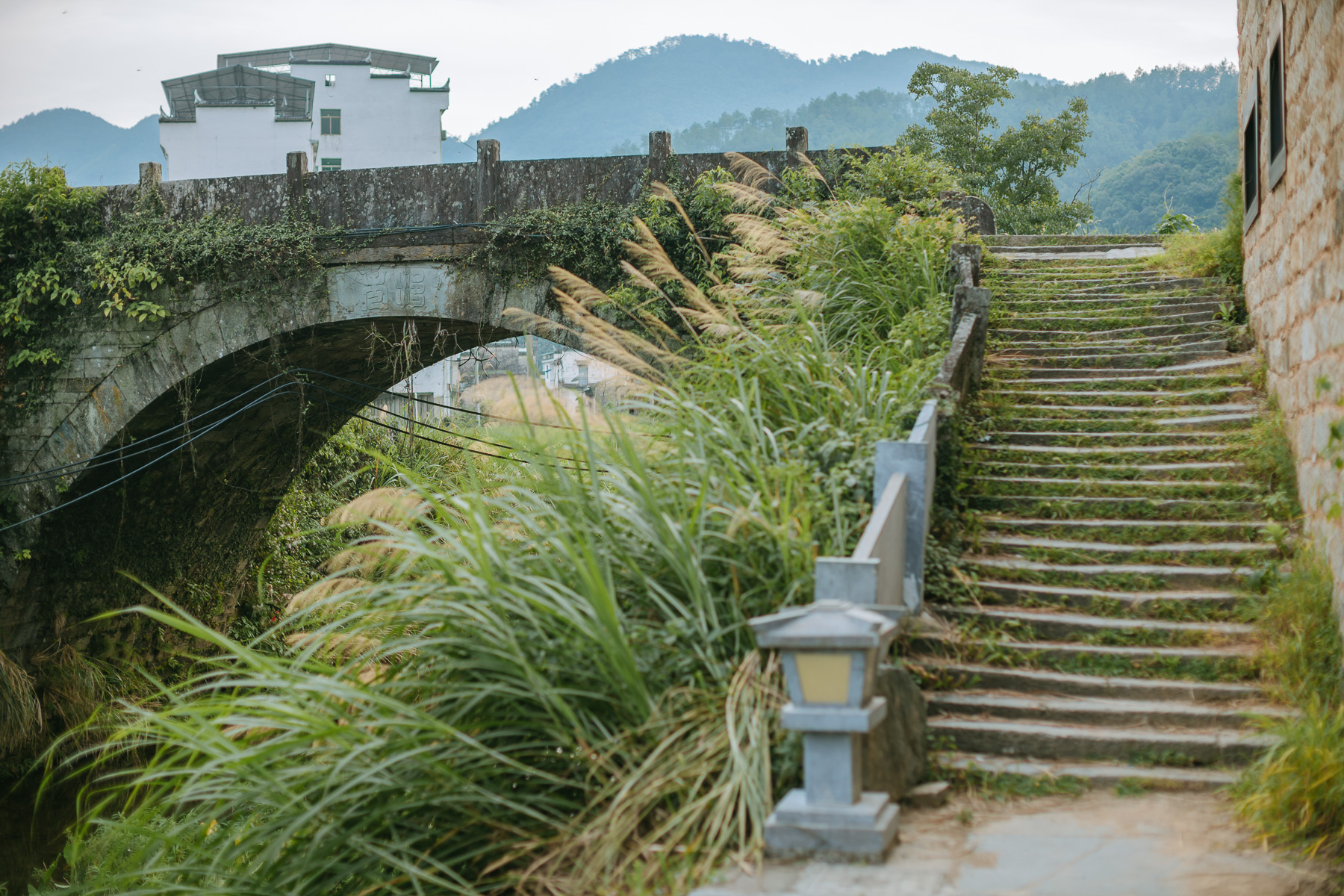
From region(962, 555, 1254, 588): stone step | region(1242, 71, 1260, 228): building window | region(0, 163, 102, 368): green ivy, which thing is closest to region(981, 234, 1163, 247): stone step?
region(1242, 71, 1260, 228): building window

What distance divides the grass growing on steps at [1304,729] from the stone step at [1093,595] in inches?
10.6

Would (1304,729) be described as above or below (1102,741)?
above

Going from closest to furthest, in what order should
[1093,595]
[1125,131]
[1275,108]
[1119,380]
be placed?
[1093,595]
[1275,108]
[1119,380]
[1125,131]

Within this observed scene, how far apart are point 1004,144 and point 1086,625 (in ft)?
64.3

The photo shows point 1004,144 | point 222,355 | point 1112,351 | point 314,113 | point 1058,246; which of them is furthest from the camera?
point 314,113

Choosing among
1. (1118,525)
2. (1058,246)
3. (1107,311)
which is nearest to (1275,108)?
(1107,311)

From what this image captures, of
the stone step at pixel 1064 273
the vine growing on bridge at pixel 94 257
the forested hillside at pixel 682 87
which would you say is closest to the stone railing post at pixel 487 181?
the vine growing on bridge at pixel 94 257

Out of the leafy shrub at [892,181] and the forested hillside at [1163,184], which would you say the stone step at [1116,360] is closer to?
the leafy shrub at [892,181]

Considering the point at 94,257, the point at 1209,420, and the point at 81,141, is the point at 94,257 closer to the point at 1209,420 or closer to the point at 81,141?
the point at 1209,420

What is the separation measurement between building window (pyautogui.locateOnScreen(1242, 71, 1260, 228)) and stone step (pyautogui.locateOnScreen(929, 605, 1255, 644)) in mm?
3903

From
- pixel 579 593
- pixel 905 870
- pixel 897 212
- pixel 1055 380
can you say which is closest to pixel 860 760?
pixel 905 870

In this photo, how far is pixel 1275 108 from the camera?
6238 mm

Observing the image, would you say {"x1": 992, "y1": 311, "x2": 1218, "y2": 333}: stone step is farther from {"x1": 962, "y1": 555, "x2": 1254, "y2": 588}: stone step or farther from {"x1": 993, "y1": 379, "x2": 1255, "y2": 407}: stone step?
{"x1": 962, "y1": 555, "x2": 1254, "y2": 588}: stone step

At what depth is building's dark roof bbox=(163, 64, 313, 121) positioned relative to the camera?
32812mm
